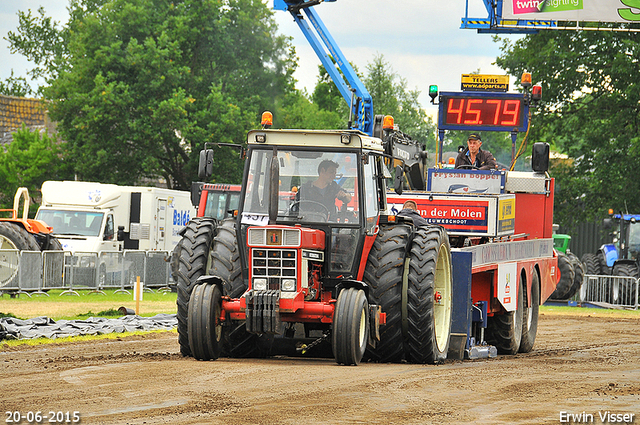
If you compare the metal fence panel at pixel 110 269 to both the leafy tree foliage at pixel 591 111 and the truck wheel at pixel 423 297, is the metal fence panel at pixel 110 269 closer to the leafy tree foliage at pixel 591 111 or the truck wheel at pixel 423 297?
the truck wheel at pixel 423 297

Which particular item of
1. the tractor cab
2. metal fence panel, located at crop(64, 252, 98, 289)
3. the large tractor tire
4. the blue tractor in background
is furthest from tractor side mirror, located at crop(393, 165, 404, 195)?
the blue tractor in background

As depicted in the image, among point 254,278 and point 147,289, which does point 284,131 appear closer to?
point 254,278

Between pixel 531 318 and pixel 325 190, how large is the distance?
6.31 m

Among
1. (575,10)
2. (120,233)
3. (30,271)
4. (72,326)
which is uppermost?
(575,10)

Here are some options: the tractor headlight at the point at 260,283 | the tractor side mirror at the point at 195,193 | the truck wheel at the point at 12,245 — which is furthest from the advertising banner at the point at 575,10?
the tractor headlight at the point at 260,283

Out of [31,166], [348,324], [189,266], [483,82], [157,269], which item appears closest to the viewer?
[348,324]

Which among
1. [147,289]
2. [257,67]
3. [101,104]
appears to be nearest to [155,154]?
[101,104]

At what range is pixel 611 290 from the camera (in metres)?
28.6

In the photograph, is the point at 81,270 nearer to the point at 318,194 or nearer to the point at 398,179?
the point at 398,179

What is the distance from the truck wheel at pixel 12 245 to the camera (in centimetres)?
2330

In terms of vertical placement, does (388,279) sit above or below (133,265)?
above

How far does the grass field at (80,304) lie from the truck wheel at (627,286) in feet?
43.6

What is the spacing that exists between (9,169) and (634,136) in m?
25.9

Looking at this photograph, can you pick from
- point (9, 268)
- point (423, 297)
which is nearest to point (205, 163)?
point (423, 297)
